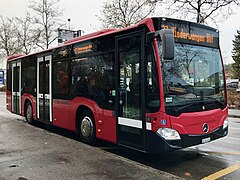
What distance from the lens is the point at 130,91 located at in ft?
19.0

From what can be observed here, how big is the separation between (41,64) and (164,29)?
19.5ft

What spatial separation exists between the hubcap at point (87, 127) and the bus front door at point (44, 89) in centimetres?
206

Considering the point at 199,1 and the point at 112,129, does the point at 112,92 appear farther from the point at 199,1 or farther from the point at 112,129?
the point at 199,1

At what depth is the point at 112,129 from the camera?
6.37 metres

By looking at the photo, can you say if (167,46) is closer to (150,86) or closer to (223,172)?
(150,86)

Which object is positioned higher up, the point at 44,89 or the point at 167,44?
the point at 167,44

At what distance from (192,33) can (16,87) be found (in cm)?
871

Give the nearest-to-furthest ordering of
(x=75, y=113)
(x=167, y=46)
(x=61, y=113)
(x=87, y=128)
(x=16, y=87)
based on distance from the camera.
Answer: (x=167, y=46) < (x=87, y=128) < (x=75, y=113) < (x=61, y=113) < (x=16, y=87)

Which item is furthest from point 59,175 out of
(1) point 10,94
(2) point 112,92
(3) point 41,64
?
(1) point 10,94

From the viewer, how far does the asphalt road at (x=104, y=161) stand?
5.02m

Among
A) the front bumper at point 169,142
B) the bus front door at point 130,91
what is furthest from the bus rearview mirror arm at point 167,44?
the front bumper at point 169,142

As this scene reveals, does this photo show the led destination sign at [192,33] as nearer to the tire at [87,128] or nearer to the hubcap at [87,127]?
the tire at [87,128]

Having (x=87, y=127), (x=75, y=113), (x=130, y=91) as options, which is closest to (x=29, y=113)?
(x=75, y=113)

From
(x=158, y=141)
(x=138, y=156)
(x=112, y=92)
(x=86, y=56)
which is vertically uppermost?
(x=86, y=56)
